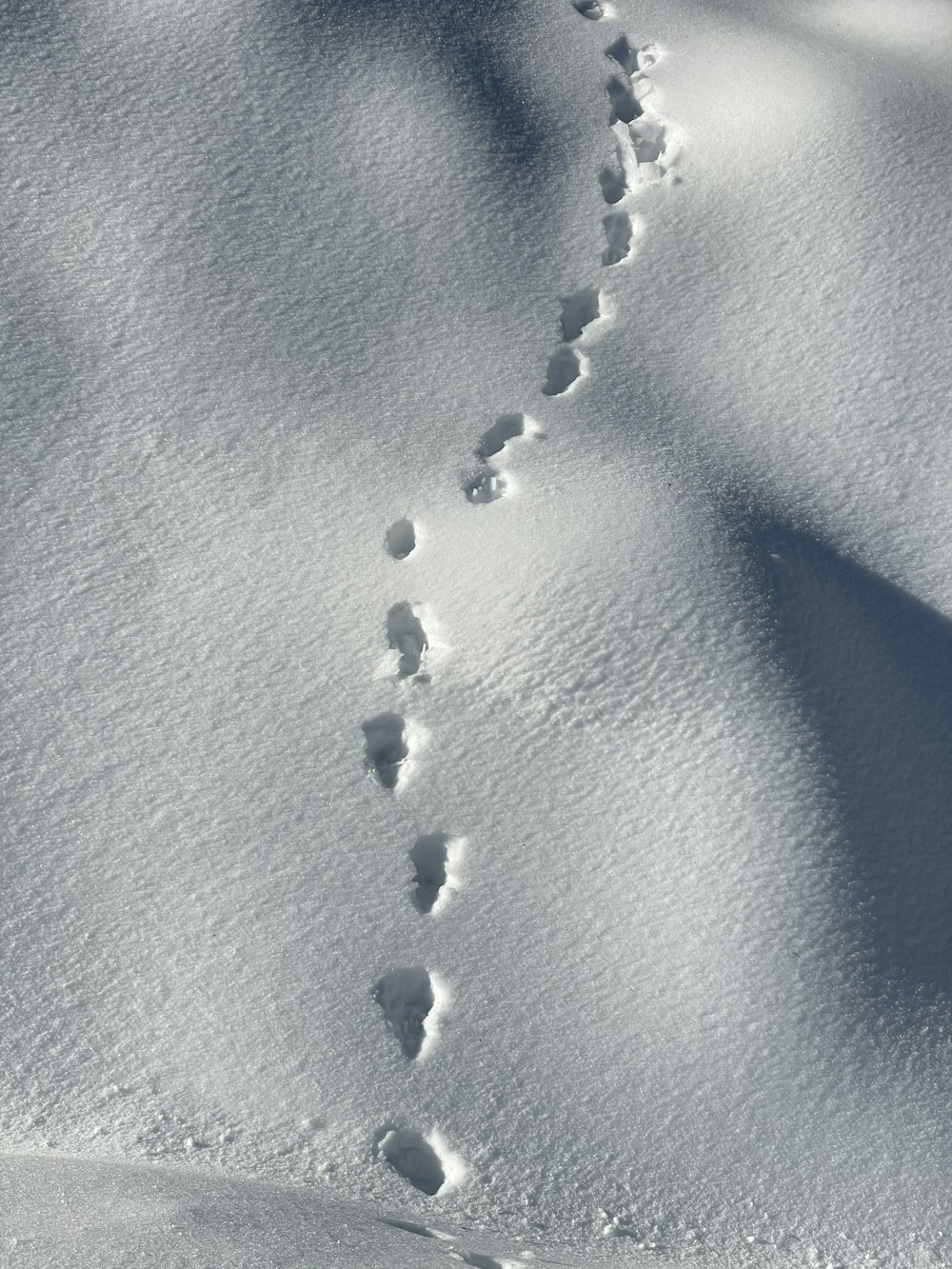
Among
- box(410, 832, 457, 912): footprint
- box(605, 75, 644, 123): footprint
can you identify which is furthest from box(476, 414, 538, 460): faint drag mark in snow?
box(605, 75, 644, 123): footprint

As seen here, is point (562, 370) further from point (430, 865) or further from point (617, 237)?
point (430, 865)

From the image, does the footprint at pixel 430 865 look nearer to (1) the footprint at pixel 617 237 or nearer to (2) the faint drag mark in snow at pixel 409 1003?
(2) the faint drag mark in snow at pixel 409 1003

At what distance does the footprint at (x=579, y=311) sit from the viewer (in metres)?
2.69

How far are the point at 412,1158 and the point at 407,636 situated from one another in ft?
2.91

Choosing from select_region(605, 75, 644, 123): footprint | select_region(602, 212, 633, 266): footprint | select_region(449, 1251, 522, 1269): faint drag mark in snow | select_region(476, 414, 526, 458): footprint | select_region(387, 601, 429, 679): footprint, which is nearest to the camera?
select_region(449, 1251, 522, 1269): faint drag mark in snow

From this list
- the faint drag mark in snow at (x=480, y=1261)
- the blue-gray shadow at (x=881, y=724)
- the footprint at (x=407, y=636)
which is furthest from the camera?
the footprint at (x=407, y=636)

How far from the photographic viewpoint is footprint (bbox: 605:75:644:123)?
10.1 feet

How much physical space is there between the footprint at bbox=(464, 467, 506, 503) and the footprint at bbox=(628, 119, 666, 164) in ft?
3.64

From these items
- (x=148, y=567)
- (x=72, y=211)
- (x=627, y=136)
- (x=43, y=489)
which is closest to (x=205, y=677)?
(x=148, y=567)

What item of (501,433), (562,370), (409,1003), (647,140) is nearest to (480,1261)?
(409,1003)

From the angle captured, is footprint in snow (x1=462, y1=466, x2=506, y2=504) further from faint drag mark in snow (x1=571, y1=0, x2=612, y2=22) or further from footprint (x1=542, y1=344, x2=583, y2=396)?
faint drag mark in snow (x1=571, y1=0, x2=612, y2=22)

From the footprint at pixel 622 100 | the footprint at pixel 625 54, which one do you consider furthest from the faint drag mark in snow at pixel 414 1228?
the footprint at pixel 625 54

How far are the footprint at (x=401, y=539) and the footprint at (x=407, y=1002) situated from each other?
814 millimetres

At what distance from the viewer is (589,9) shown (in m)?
3.26
